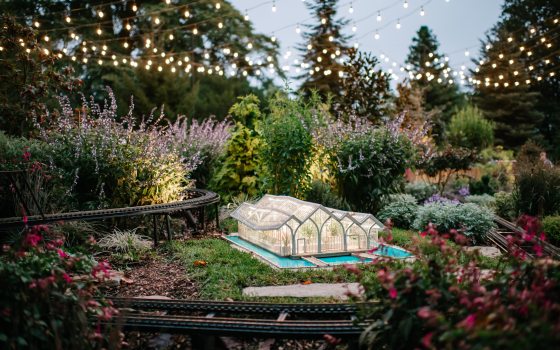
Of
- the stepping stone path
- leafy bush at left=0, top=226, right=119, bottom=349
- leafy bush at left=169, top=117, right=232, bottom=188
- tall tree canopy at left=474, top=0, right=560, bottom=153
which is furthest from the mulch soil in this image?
tall tree canopy at left=474, top=0, right=560, bottom=153

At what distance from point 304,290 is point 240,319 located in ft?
4.36

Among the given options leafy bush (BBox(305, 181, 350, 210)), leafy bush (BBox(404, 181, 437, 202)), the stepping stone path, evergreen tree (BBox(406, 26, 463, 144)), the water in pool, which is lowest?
the water in pool

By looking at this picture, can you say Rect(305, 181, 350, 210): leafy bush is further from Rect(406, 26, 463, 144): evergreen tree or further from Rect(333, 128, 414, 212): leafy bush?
Rect(406, 26, 463, 144): evergreen tree

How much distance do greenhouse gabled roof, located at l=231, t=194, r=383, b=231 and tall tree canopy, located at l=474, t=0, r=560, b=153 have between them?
2276 cm

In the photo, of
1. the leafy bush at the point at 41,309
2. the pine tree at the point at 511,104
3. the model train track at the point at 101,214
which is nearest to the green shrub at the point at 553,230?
the model train track at the point at 101,214

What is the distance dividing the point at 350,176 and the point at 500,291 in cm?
629

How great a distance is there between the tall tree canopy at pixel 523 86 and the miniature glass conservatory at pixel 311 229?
75.0ft

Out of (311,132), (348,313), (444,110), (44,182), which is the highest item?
(444,110)

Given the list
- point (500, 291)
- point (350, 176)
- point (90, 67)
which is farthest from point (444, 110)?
point (500, 291)

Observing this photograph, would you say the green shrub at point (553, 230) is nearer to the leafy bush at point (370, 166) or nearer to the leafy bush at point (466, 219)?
the leafy bush at point (466, 219)

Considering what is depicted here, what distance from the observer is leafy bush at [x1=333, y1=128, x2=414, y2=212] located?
29.0ft

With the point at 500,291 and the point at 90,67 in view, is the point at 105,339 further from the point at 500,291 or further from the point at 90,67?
the point at 90,67

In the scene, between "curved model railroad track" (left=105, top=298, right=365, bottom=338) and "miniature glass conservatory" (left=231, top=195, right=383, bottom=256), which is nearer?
"curved model railroad track" (left=105, top=298, right=365, bottom=338)

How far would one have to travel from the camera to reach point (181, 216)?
9.38m
